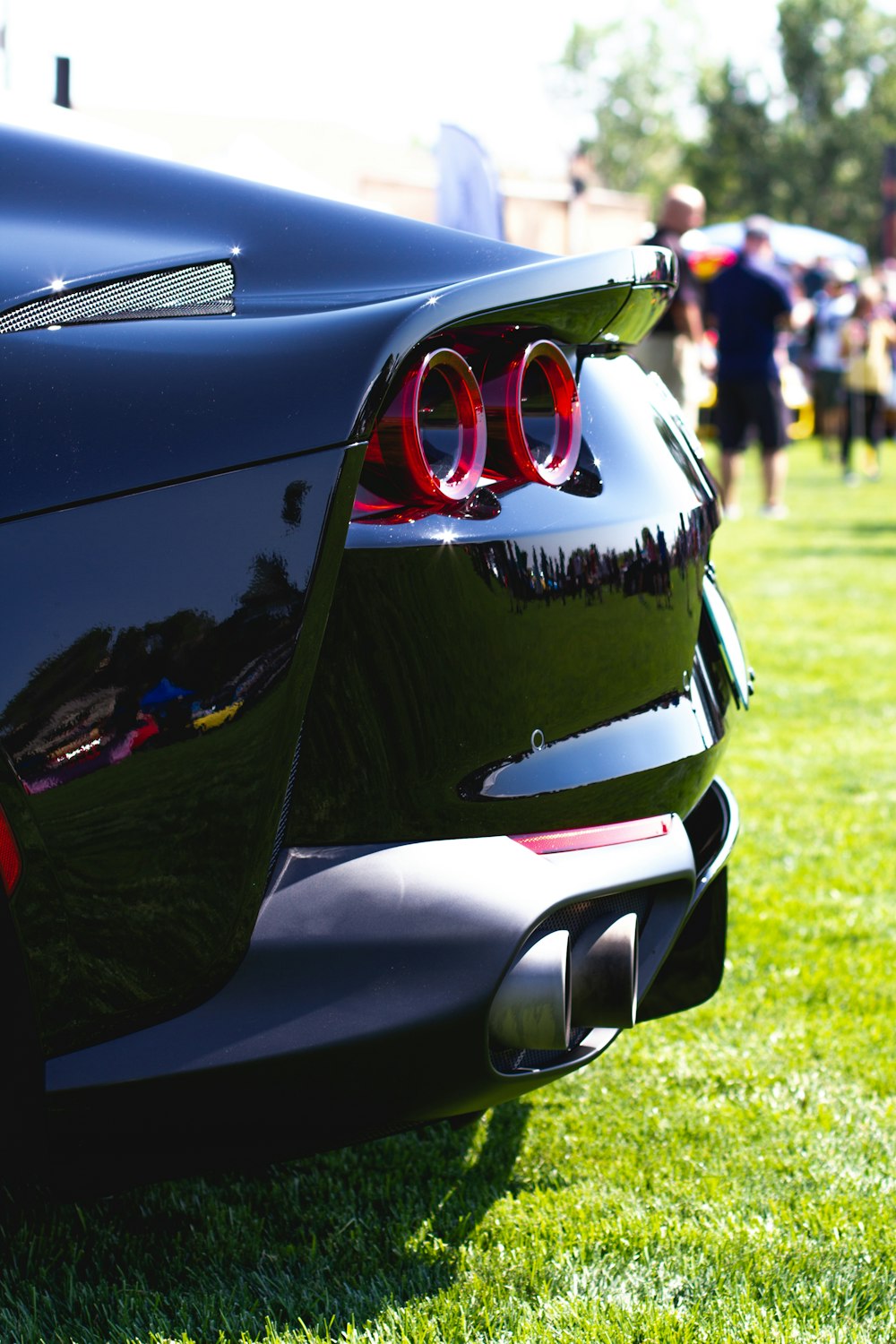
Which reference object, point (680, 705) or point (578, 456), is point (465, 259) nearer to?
point (578, 456)

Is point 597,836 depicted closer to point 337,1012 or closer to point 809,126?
point 337,1012

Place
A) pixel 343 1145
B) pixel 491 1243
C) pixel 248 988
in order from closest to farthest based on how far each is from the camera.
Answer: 1. pixel 248 988
2. pixel 343 1145
3. pixel 491 1243

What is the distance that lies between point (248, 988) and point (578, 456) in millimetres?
742

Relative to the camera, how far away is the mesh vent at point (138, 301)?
1.51 m

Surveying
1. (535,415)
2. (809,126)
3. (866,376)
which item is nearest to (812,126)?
(809,126)

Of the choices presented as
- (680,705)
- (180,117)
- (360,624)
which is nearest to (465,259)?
(360,624)

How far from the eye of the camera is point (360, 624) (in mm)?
1482

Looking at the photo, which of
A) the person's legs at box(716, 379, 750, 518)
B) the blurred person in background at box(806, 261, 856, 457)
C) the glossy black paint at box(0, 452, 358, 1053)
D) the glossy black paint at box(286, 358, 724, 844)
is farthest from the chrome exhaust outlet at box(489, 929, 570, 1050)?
the blurred person in background at box(806, 261, 856, 457)

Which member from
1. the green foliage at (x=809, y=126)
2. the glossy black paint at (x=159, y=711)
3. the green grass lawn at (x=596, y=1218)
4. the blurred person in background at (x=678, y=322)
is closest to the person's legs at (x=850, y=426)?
the blurred person in background at (x=678, y=322)

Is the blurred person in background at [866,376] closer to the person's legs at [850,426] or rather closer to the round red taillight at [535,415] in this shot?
the person's legs at [850,426]

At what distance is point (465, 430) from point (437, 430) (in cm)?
3

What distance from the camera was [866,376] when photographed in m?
14.8

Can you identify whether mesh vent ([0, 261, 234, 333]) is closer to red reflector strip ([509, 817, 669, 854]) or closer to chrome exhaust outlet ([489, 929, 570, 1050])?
red reflector strip ([509, 817, 669, 854])

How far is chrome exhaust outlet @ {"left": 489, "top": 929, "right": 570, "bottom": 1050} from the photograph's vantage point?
1508mm
